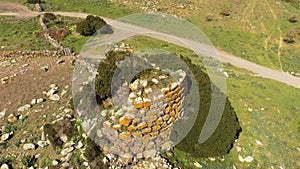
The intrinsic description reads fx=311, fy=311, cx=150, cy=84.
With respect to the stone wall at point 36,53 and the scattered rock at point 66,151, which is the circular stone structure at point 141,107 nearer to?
the scattered rock at point 66,151

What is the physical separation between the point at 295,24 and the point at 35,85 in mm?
46235

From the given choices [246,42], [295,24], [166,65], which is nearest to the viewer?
[166,65]

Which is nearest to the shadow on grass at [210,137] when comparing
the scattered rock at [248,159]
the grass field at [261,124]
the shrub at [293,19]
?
the grass field at [261,124]

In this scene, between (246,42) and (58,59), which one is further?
(246,42)

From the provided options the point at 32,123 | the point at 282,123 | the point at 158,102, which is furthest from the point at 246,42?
the point at 32,123

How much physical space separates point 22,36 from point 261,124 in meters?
32.0

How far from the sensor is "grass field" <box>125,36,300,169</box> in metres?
24.8

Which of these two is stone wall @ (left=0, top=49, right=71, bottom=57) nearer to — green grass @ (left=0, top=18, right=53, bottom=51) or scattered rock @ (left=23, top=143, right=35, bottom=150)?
green grass @ (left=0, top=18, right=53, bottom=51)

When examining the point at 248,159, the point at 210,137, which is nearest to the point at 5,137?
the point at 210,137

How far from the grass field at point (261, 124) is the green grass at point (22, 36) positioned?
1249 centimetres

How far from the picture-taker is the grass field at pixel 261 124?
24844mm

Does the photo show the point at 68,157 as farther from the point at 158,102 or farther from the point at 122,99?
the point at 158,102

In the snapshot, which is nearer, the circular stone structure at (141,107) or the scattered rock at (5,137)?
the circular stone structure at (141,107)

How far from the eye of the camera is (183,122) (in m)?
23.4
